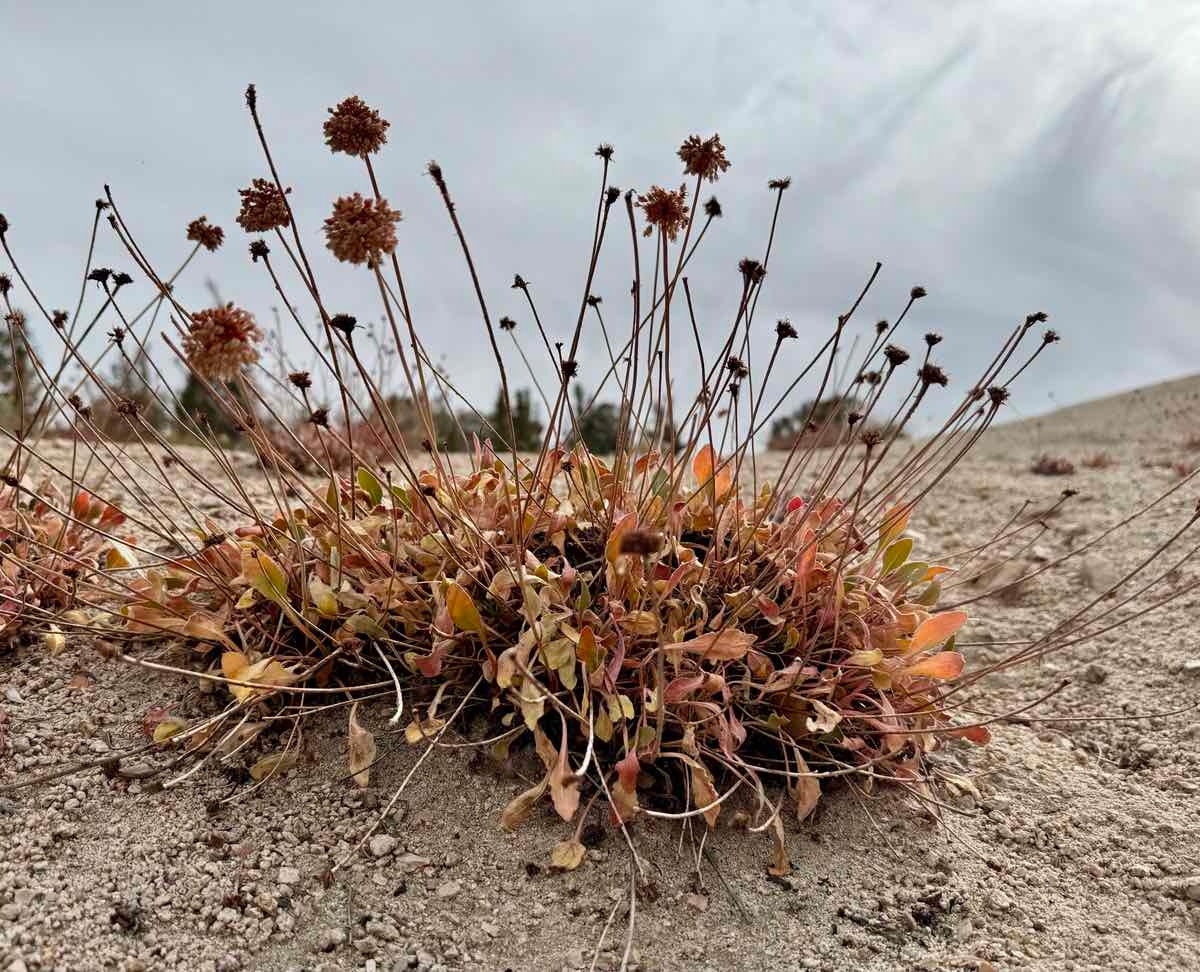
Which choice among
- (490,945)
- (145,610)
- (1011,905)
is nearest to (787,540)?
(1011,905)

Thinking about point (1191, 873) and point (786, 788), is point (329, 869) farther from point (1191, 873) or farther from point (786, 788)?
point (1191, 873)

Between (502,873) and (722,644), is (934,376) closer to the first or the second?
(722,644)

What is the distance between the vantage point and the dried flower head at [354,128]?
6.79ft

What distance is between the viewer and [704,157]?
2264 mm

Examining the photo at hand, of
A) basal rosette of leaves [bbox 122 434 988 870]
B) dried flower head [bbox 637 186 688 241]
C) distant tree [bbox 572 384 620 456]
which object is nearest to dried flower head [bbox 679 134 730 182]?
dried flower head [bbox 637 186 688 241]

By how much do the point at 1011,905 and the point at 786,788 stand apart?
59cm

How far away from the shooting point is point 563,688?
2.28m

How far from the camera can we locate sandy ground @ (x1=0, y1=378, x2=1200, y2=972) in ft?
6.53

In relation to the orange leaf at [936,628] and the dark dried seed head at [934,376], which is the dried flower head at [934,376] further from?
the orange leaf at [936,628]

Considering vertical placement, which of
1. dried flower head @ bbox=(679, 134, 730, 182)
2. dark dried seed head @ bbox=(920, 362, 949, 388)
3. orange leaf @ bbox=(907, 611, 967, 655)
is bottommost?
orange leaf @ bbox=(907, 611, 967, 655)

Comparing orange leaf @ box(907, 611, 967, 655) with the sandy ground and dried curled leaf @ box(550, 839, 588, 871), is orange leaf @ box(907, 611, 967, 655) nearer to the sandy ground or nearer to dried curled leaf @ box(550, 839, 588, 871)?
the sandy ground

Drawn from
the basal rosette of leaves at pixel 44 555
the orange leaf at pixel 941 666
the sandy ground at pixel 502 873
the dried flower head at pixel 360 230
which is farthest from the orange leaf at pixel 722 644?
the basal rosette of leaves at pixel 44 555

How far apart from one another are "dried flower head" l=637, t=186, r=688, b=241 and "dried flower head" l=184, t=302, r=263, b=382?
1.02m

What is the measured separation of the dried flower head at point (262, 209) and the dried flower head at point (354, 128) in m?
0.20
